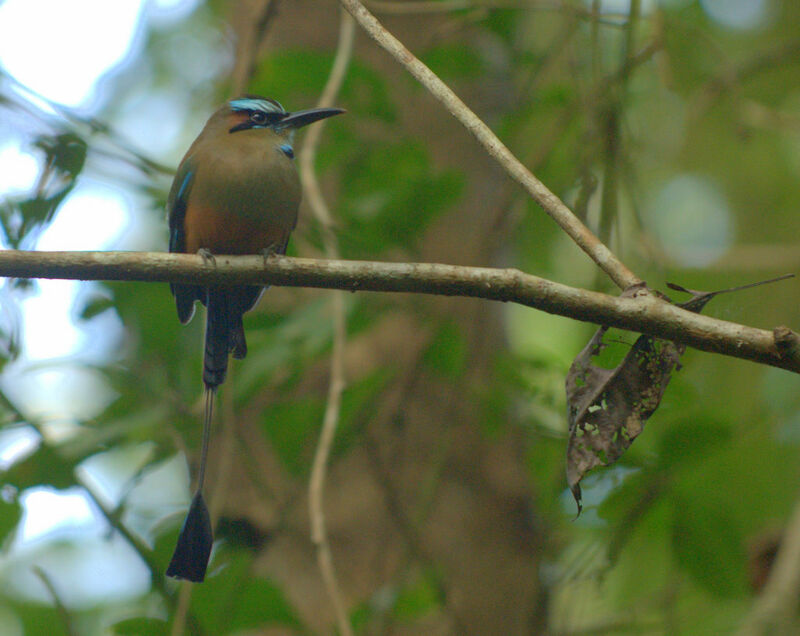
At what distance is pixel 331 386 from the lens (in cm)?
302

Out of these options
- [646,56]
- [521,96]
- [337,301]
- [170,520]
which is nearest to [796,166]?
[521,96]

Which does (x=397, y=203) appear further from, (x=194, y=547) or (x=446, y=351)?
(x=194, y=547)

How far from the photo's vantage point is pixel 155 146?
Result: 7547 mm

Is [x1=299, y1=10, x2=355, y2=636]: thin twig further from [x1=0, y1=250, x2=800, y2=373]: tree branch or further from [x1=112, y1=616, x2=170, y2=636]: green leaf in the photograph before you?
[x1=0, y1=250, x2=800, y2=373]: tree branch

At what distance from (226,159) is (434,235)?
5.17 ft

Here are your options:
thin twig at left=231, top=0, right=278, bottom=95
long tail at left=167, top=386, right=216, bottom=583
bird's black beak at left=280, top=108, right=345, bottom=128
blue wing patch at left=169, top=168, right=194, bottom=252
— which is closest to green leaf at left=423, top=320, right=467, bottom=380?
bird's black beak at left=280, top=108, right=345, bottom=128

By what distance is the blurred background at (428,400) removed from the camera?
2875 mm

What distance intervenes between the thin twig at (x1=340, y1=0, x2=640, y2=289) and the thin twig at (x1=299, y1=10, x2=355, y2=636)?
113cm

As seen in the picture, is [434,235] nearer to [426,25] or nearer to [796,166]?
[426,25]

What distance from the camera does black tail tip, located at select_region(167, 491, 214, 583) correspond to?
1936mm

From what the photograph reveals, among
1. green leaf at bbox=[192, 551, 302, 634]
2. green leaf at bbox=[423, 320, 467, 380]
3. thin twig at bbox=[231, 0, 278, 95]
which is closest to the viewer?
green leaf at bbox=[192, 551, 302, 634]

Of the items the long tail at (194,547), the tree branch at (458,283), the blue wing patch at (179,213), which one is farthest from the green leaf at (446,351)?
the tree branch at (458,283)

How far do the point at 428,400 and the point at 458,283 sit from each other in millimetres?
2289

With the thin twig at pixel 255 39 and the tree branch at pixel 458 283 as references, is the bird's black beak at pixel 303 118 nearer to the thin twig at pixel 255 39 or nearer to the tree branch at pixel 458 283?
the thin twig at pixel 255 39
